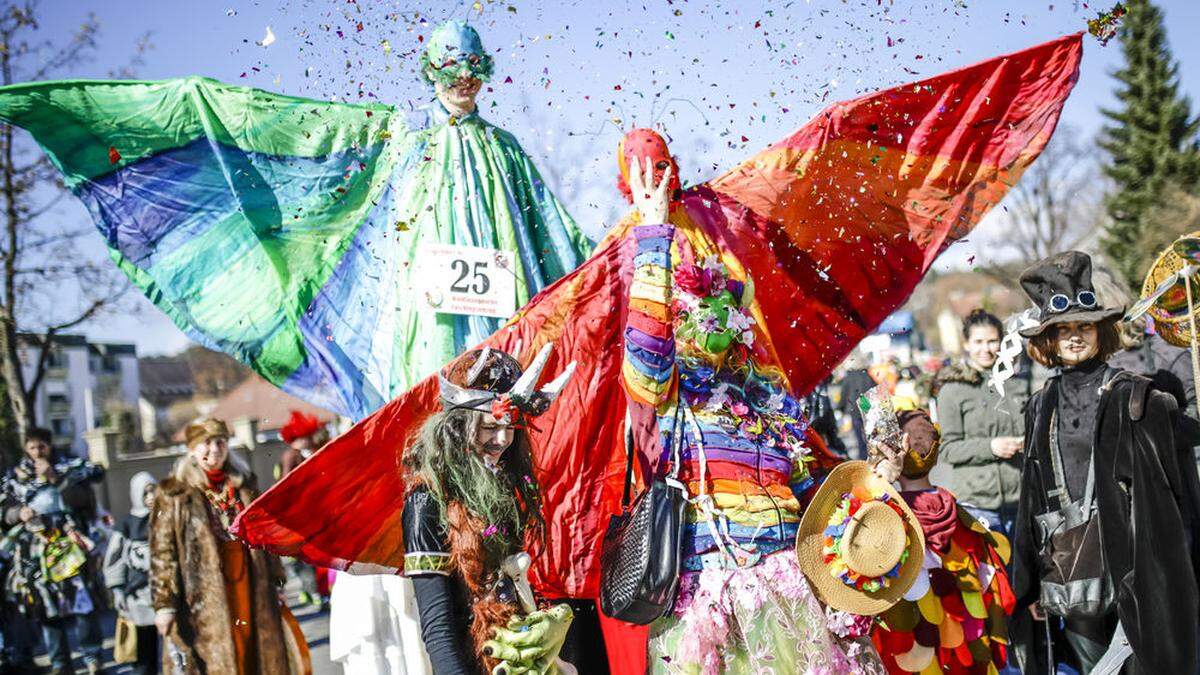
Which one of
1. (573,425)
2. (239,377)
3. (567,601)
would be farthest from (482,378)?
(239,377)

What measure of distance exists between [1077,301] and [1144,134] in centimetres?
2539

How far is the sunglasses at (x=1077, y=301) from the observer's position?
4160 mm

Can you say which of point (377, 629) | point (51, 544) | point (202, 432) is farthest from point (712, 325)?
point (51, 544)

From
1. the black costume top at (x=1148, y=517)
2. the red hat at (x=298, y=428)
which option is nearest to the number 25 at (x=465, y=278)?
the black costume top at (x=1148, y=517)

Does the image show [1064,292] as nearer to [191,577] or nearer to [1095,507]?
[1095,507]

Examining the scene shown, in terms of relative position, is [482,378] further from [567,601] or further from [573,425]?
[567,601]

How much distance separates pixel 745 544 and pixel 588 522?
0.74m

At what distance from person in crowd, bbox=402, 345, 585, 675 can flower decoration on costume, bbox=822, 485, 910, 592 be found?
0.79m

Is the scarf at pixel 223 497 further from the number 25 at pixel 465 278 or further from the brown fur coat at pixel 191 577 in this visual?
the number 25 at pixel 465 278

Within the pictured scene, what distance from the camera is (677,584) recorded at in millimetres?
2977

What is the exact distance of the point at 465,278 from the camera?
422 centimetres

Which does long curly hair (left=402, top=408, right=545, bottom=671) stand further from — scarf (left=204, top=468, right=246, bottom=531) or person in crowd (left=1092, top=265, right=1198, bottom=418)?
person in crowd (left=1092, top=265, right=1198, bottom=418)

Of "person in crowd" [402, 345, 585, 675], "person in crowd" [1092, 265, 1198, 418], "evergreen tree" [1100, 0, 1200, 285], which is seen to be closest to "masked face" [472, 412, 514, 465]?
"person in crowd" [402, 345, 585, 675]

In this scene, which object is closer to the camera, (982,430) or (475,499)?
(475,499)
